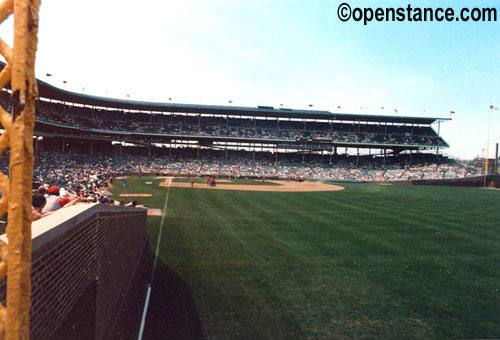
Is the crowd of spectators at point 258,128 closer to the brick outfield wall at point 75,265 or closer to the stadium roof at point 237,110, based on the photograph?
the stadium roof at point 237,110

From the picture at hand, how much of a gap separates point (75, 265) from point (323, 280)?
5415mm

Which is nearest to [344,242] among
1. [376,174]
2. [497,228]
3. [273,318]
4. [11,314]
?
[273,318]

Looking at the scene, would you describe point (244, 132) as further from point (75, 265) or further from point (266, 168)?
point (75, 265)

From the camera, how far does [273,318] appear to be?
5.16m

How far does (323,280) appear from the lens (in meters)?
6.89

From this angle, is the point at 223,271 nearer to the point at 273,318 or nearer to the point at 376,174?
the point at 273,318

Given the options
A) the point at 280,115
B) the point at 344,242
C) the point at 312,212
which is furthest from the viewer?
the point at 280,115

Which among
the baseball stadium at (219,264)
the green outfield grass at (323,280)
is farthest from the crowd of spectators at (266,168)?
the green outfield grass at (323,280)

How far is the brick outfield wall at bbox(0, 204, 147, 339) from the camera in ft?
7.34

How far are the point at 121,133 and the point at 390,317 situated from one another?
55552 millimetres

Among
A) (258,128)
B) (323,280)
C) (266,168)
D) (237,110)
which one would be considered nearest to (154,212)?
(323,280)

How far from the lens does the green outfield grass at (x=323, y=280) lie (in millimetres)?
4984

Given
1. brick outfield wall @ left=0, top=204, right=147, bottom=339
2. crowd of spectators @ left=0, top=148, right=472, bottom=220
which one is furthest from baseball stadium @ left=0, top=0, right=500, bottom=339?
crowd of spectators @ left=0, top=148, right=472, bottom=220

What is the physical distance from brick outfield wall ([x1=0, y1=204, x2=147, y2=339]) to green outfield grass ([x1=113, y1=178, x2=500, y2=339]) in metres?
1.04
